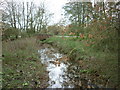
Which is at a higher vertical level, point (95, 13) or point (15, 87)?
point (95, 13)

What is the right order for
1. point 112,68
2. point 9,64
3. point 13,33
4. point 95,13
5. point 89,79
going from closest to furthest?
point 112,68
point 89,79
point 95,13
point 9,64
point 13,33

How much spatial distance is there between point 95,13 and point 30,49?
3384 millimetres

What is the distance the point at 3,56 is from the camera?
3533 millimetres

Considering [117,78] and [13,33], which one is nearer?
[117,78]

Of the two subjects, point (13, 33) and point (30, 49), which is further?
point (13, 33)

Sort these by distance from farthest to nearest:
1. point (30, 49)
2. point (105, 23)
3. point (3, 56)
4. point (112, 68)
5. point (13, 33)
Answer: point (13, 33) → point (30, 49) → point (3, 56) → point (105, 23) → point (112, 68)

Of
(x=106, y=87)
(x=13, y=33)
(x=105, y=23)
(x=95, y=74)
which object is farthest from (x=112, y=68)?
(x=13, y=33)

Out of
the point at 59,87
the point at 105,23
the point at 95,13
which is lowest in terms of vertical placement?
the point at 59,87

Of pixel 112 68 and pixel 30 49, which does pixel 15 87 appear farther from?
pixel 30 49

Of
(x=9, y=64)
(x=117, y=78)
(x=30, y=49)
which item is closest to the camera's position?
(x=117, y=78)

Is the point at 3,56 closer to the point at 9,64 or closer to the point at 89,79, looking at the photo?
the point at 9,64

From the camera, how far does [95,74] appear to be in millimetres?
2809

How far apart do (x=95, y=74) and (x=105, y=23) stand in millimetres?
1448

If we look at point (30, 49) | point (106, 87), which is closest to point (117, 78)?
point (106, 87)
